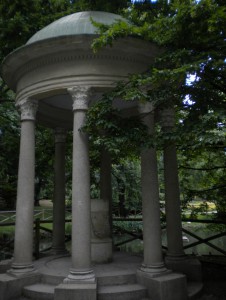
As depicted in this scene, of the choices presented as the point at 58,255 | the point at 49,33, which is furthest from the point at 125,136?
the point at 58,255

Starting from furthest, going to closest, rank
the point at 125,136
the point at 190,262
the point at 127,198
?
1. the point at 127,198
2. the point at 190,262
3. the point at 125,136

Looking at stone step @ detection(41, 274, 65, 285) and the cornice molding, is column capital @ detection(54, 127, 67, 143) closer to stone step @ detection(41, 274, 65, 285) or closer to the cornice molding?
the cornice molding

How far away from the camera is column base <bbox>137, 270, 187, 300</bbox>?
23.7 ft

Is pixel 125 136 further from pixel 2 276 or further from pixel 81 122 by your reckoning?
pixel 2 276

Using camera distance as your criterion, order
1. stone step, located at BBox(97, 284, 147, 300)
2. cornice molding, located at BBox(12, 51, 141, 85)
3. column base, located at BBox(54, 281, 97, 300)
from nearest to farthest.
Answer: column base, located at BBox(54, 281, 97, 300)
stone step, located at BBox(97, 284, 147, 300)
cornice molding, located at BBox(12, 51, 141, 85)

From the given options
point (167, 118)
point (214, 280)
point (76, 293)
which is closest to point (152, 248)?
point (76, 293)

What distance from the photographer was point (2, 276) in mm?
8398

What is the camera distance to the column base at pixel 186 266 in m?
8.76

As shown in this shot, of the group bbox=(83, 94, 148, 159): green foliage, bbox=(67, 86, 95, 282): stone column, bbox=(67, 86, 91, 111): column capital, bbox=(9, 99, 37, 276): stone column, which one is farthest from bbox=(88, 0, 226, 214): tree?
bbox=(9, 99, 37, 276): stone column

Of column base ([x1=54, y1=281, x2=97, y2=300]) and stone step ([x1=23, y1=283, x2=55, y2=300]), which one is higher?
column base ([x1=54, y1=281, x2=97, y2=300])

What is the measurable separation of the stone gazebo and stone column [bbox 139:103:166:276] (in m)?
0.03

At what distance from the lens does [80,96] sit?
8.38 meters

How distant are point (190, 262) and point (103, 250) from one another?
2.90 m

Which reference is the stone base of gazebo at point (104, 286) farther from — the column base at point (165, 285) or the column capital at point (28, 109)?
the column capital at point (28, 109)
